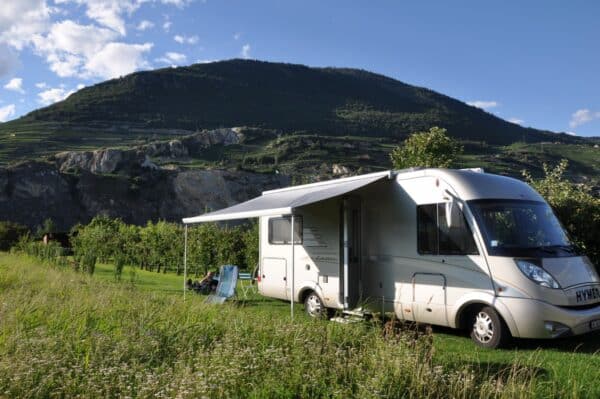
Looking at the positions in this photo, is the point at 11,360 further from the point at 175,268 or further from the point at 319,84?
the point at 319,84

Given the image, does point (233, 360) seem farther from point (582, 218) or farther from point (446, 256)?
point (582, 218)

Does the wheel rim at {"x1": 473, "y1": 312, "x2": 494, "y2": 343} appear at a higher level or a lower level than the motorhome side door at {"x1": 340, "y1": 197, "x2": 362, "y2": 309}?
lower

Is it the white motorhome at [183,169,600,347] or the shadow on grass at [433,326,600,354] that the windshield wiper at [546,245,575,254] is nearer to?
the white motorhome at [183,169,600,347]

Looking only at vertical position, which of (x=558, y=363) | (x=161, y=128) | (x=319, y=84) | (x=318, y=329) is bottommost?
(x=558, y=363)

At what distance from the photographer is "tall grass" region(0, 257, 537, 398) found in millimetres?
4160

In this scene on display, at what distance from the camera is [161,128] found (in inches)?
4154

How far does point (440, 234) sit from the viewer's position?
7773mm

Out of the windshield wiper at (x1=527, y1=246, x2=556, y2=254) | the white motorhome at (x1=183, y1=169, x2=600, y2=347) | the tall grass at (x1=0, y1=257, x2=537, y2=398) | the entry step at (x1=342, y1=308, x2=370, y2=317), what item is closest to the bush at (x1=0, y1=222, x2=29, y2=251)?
the white motorhome at (x1=183, y1=169, x2=600, y2=347)

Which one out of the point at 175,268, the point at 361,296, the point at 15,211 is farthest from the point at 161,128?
the point at 361,296

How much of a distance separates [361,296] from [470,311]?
196 cm

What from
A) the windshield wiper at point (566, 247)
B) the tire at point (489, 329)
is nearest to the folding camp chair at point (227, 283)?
the tire at point (489, 329)

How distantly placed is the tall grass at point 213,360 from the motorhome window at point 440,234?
7.07ft

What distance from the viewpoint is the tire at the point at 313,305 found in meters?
9.49

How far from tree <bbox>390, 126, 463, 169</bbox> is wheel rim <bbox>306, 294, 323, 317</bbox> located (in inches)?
358
